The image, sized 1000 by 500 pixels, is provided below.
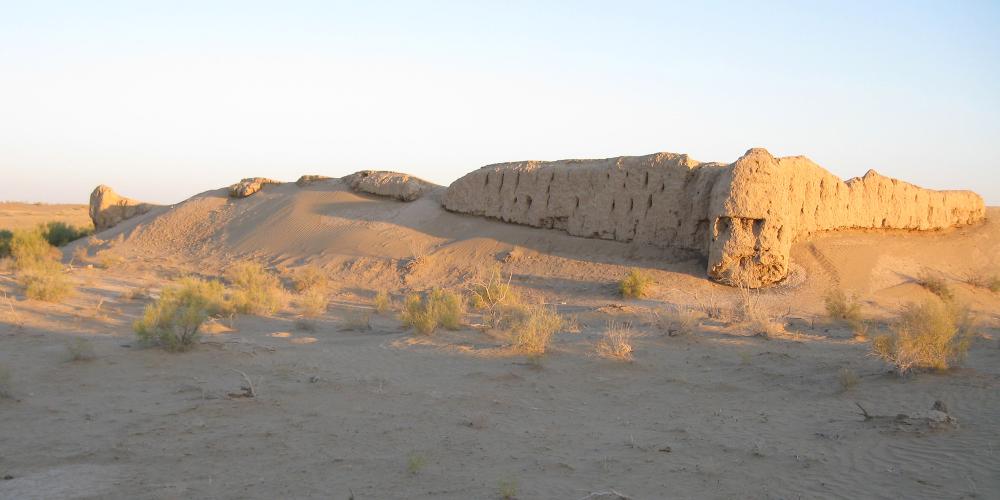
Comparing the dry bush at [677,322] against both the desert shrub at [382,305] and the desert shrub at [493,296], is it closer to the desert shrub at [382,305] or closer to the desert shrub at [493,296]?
the desert shrub at [493,296]

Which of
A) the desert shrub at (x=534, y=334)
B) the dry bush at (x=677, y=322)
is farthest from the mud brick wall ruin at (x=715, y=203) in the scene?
the desert shrub at (x=534, y=334)

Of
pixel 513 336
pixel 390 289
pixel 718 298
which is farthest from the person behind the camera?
pixel 390 289

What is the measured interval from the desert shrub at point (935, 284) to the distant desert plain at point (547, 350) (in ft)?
0.26

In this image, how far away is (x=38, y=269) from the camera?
1545cm

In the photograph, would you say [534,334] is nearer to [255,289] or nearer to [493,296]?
[493,296]

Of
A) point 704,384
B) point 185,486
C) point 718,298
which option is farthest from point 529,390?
point 718,298

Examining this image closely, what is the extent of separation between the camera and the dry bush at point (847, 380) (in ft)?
26.1

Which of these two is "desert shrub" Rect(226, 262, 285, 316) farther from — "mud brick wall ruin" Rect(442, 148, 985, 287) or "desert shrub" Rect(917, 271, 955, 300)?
"desert shrub" Rect(917, 271, 955, 300)

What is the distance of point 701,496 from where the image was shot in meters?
5.09

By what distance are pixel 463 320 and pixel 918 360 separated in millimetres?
7167

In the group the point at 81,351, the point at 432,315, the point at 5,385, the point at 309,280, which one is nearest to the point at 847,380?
the point at 432,315

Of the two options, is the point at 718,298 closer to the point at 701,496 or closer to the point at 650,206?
the point at 650,206

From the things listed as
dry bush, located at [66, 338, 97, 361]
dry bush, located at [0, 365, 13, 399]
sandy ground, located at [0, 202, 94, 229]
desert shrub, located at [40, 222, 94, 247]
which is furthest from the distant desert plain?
sandy ground, located at [0, 202, 94, 229]

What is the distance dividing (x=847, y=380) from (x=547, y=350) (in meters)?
3.78
